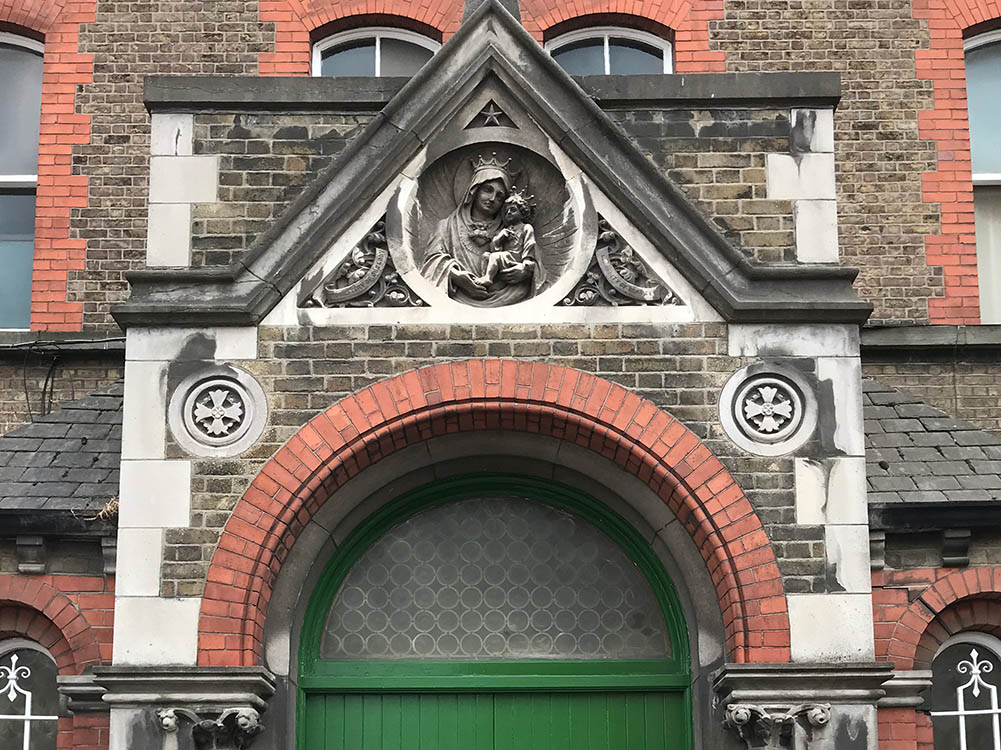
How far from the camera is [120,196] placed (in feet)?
41.7

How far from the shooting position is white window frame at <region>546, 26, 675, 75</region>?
1340 centimetres

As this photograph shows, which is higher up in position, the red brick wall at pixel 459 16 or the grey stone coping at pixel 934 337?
the red brick wall at pixel 459 16

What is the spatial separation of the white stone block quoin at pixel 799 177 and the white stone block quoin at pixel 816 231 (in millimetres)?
58

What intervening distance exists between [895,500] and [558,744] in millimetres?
2701

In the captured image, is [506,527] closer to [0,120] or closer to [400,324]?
[400,324]

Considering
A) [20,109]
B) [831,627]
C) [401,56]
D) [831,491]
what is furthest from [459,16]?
[831,627]

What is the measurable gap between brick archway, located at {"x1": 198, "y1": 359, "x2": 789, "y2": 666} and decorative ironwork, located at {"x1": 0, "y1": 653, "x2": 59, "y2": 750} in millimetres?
2022

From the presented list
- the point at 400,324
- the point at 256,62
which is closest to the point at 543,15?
the point at 256,62

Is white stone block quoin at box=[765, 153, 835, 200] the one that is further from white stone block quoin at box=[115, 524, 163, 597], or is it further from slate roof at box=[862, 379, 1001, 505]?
white stone block quoin at box=[115, 524, 163, 597]

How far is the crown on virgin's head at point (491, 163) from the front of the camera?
9.98 m

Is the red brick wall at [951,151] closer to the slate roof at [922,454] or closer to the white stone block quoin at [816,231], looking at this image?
the slate roof at [922,454]

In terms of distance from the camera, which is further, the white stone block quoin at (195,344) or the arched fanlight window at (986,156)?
the arched fanlight window at (986,156)

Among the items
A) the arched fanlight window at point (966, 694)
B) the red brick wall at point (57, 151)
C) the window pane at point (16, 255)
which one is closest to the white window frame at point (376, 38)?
the red brick wall at point (57, 151)

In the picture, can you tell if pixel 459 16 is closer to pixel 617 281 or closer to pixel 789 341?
pixel 617 281
